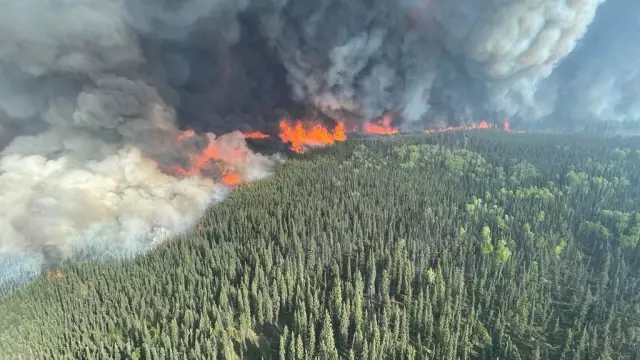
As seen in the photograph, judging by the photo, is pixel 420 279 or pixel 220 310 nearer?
pixel 220 310

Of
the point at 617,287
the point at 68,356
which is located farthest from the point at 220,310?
the point at 617,287

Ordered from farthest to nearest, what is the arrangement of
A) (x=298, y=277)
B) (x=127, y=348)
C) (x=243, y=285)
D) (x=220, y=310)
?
1. (x=298, y=277)
2. (x=243, y=285)
3. (x=220, y=310)
4. (x=127, y=348)

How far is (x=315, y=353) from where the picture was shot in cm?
15875

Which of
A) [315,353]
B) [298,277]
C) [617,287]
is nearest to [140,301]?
[298,277]

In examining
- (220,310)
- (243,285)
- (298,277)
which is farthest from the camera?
(298,277)

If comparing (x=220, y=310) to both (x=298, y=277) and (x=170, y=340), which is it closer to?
(x=170, y=340)

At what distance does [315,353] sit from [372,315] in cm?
2871

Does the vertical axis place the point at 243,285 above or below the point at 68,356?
above

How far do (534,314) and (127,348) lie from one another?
163770 mm

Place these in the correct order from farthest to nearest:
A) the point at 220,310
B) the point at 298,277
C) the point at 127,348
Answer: the point at 298,277 → the point at 220,310 → the point at 127,348

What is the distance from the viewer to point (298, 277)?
195250mm

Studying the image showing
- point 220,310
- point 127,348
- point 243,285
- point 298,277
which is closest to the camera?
point 127,348

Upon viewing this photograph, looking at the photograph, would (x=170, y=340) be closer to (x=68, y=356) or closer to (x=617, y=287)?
(x=68, y=356)

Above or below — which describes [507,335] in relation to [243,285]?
below
